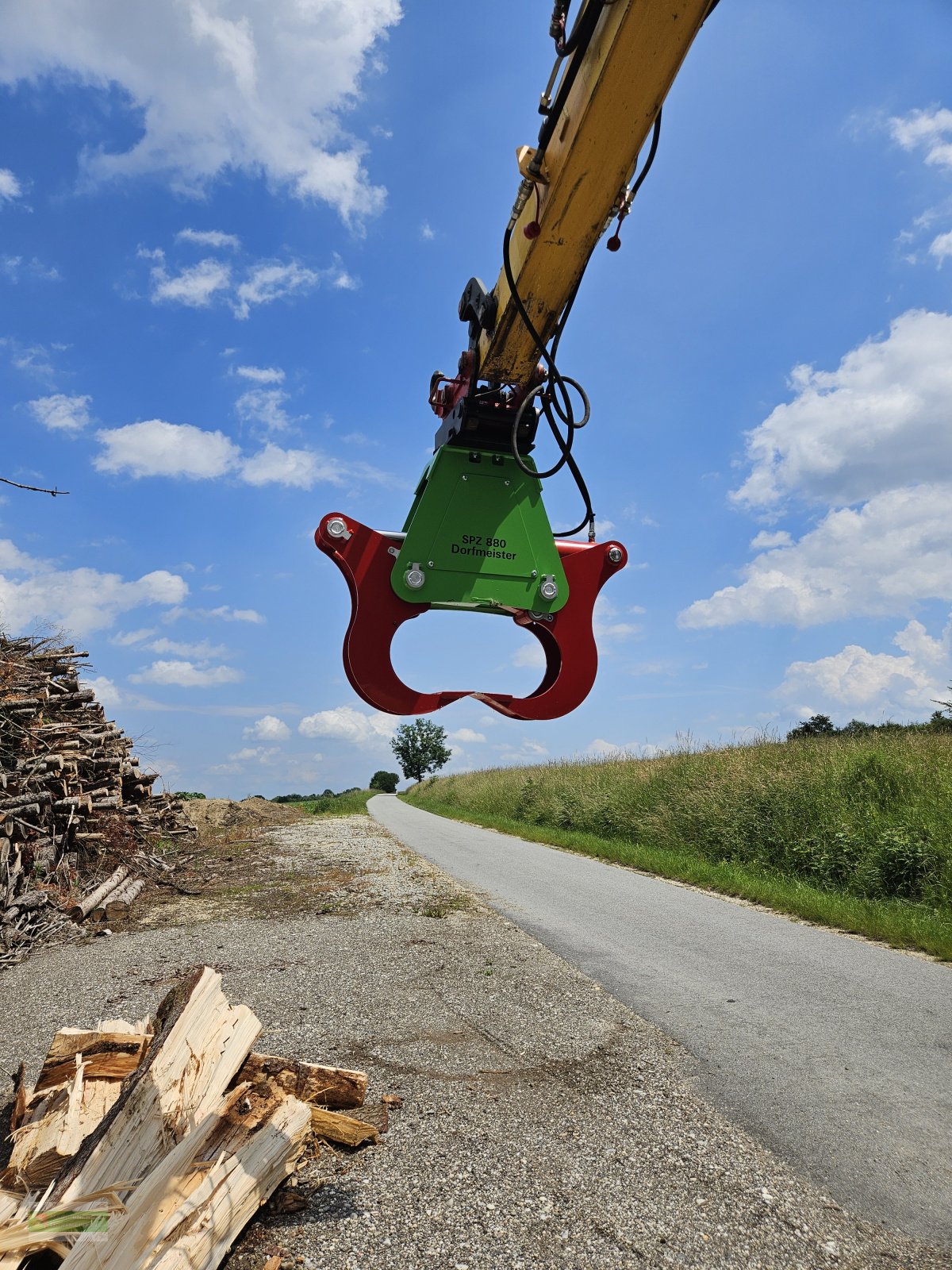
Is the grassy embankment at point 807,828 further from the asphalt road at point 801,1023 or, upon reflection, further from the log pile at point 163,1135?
the log pile at point 163,1135

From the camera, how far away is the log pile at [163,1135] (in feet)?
9.28

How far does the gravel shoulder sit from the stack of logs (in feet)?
2.82

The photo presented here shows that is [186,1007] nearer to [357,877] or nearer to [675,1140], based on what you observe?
[675,1140]

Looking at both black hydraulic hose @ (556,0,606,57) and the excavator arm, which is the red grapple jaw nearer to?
the excavator arm

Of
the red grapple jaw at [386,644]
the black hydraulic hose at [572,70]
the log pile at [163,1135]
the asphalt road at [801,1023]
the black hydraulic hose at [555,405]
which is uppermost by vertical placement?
the black hydraulic hose at [572,70]

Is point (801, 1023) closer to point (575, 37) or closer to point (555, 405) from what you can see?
point (555, 405)

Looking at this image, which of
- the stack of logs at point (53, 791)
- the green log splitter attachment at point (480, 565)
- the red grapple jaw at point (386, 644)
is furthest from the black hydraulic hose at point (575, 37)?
the stack of logs at point (53, 791)

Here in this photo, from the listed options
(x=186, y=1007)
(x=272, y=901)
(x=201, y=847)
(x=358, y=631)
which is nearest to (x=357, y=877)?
(x=272, y=901)

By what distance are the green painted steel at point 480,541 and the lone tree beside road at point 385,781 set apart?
83254mm

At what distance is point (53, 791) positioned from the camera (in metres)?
9.51

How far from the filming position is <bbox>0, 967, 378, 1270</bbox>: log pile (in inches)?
111

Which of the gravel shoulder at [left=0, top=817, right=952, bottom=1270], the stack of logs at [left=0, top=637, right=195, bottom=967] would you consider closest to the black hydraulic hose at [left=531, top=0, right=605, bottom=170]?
the gravel shoulder at [left=0, top=817, right=952, bottom=1270]

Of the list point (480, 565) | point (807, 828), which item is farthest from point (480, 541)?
point (807, 828)

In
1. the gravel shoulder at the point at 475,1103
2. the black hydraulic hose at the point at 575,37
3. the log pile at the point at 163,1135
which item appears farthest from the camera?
the gravel shoulder at the point at 475,1103
